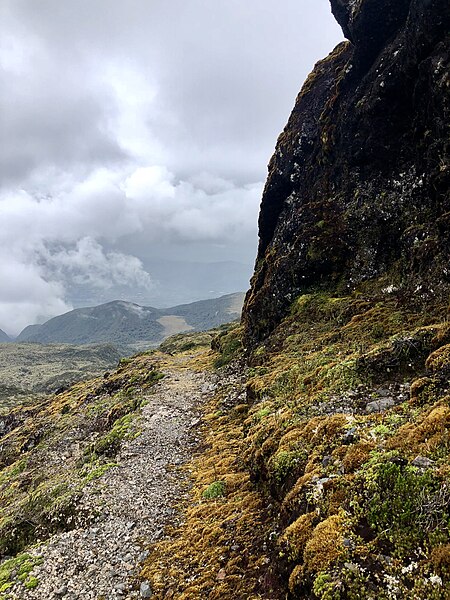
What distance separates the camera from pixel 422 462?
11039 millimetres

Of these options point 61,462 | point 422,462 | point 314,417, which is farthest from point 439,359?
point 61,462

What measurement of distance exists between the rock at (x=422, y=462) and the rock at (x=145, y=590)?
10698 mm

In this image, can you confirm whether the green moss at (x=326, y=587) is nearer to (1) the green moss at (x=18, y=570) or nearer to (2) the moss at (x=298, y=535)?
(2) the moss at (x=298, y=535)

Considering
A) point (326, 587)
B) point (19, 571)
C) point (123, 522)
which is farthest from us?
point (123, 522)

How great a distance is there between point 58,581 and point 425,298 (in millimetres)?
25975

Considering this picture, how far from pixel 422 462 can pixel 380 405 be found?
5592mm

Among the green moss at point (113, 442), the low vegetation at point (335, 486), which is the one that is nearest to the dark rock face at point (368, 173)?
the low vegetation at point (335, 486)

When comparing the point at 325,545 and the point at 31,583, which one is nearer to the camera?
the point at 325,545

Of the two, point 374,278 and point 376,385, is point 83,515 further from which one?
point 374,278

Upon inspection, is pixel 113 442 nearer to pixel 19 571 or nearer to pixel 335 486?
pixel 19 571

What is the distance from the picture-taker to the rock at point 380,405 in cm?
1620

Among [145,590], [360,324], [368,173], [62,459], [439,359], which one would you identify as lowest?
[62,459]

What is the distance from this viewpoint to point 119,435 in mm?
31797

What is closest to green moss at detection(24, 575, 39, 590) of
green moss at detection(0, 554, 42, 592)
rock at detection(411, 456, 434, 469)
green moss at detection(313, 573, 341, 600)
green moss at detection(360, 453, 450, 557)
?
green moss at detection(0, 554, 42, 592)
